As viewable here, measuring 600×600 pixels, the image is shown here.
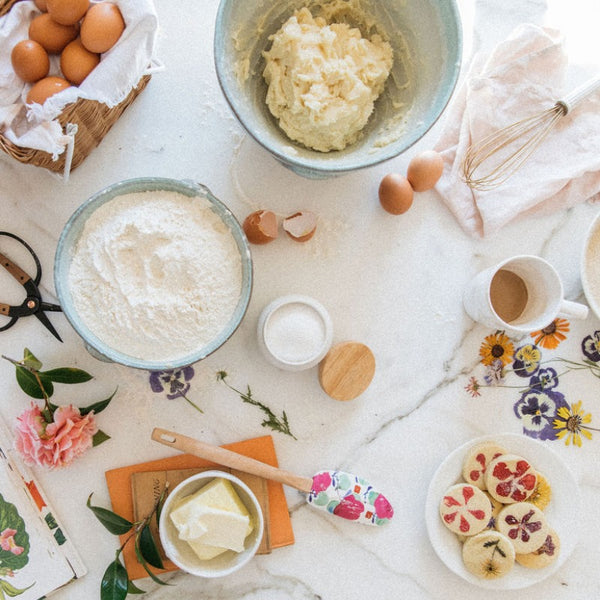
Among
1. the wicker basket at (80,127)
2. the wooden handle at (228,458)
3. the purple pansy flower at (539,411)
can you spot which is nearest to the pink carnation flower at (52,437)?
the wooden handle at (228,458)

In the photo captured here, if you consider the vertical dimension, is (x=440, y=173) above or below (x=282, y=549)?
above

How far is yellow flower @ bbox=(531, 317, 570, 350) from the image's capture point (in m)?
1.13

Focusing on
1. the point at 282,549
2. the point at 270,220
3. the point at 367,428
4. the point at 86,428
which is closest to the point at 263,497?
the point at 282,549

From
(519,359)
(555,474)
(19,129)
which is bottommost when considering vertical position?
(555,474)

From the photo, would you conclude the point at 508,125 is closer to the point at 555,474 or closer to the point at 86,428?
the point at 555,474

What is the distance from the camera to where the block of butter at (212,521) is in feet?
3.23

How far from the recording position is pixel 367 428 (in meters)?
1.11

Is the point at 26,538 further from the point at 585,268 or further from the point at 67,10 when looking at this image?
the point at 585,268

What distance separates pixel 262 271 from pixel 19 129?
17.6 inches

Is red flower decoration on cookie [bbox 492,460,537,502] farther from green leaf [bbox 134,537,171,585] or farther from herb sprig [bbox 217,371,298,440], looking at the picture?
green leaf [bbox 134,537,171,585]

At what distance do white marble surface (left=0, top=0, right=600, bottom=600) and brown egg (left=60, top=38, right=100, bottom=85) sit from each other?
0.50ft

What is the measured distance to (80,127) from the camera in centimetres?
94

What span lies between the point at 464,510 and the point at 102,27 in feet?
3.18

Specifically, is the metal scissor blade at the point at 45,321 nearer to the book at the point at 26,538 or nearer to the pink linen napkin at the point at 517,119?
the book at the point at 26,538
